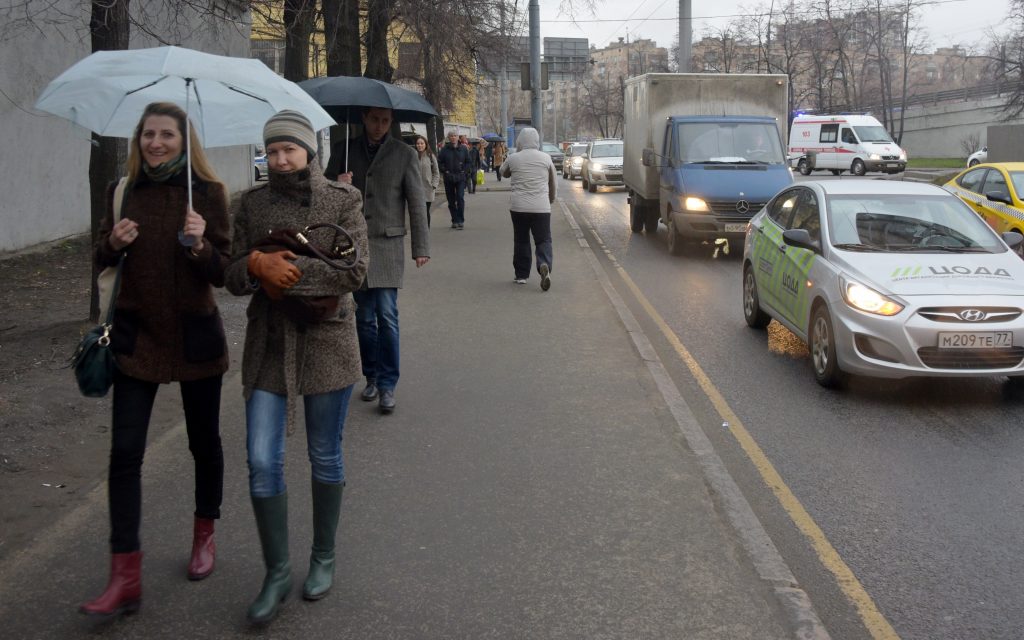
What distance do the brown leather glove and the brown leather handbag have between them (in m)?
0.09

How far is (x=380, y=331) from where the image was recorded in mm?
6910

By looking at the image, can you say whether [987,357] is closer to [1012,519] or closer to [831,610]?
[1012,519]

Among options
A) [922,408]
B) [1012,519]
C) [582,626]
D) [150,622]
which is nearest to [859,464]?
[1012,519]

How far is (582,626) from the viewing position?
382 centimetres

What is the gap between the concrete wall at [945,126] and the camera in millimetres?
62281

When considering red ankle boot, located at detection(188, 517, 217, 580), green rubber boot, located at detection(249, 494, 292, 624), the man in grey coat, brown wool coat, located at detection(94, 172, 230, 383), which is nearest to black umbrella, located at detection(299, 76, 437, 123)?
the man in grey coat

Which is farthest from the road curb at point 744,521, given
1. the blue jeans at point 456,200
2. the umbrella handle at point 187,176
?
the blue jeans at point 456,200

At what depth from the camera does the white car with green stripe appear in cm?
710

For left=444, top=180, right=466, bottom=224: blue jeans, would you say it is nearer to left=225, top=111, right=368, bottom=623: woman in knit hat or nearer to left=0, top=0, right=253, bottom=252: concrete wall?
left=0, top=0, right=253, bottom=252: concrete wall

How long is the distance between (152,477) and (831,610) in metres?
3.60

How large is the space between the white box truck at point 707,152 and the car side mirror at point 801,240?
6978 mm

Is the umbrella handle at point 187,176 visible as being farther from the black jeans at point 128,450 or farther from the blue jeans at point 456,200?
the blue jeans at point 456,200

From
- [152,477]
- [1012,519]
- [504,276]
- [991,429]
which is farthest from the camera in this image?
[504,276]

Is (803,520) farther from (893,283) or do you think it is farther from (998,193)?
(998,193)
